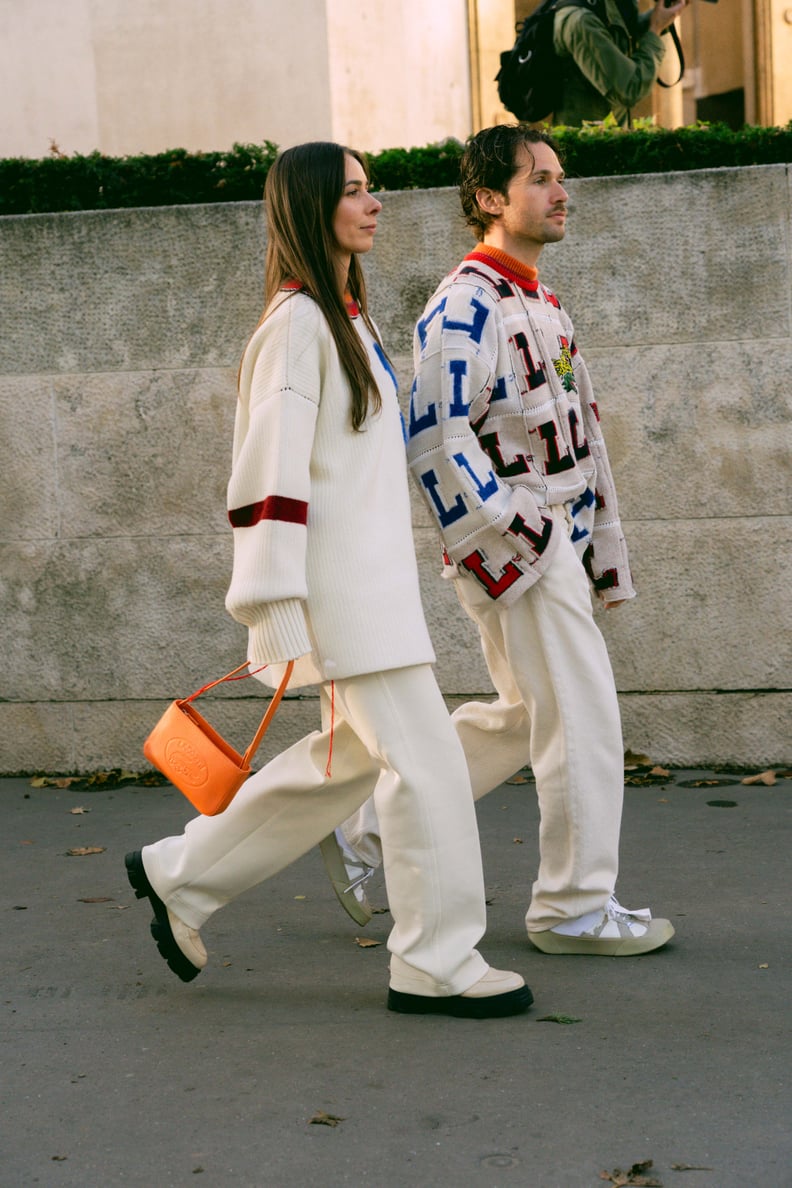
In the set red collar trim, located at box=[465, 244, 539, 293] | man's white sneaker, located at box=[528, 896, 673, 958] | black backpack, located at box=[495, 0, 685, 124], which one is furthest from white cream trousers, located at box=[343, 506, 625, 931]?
black backpack, located at box=[495, 0, 685, 124]

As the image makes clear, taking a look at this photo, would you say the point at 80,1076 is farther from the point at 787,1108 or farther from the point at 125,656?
the point at 125,656

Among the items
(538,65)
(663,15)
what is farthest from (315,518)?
(663,15)

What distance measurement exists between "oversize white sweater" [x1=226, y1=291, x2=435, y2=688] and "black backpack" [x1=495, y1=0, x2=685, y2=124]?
4436mm

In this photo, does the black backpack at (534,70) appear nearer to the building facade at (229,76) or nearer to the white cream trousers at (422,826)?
the building facade at (229,76)

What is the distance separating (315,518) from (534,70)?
15.7 ft

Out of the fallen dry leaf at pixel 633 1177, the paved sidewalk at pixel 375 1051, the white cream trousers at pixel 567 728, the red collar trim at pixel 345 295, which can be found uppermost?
the red collar trim at pixel 345 295

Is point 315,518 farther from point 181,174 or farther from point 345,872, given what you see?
point 181,174

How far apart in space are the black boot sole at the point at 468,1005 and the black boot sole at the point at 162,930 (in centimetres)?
54

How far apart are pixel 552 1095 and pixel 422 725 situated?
876mm

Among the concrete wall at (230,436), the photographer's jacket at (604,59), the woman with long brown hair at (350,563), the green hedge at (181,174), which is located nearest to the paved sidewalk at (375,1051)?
the woman with long brown hair at (350,563)

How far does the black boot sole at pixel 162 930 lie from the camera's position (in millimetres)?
3854

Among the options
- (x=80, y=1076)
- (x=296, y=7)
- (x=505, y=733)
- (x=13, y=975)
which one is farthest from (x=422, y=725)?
(x=296, y=7)

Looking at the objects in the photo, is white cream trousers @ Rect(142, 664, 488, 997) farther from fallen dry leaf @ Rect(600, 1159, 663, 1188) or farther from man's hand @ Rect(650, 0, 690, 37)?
man's hand @ Rect(650, 0, 690, 37)

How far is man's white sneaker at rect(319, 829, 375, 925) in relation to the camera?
425 centimetres
